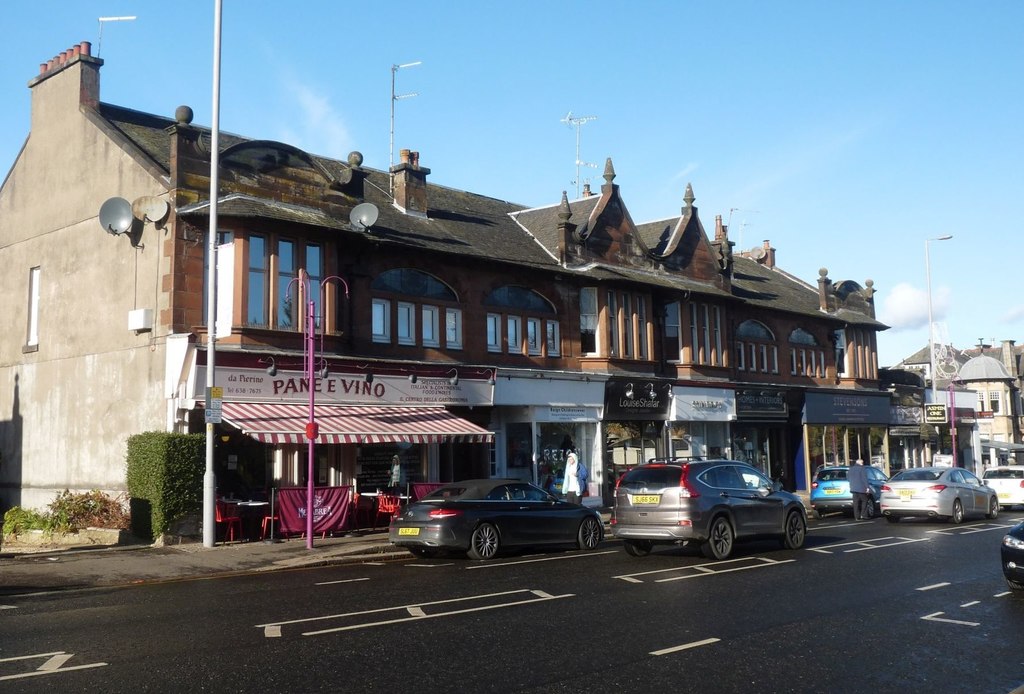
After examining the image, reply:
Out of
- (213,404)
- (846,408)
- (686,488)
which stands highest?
(846,408)

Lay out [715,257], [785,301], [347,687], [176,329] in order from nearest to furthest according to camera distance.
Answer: [347,687], [176,329], [715,257], [785,301]

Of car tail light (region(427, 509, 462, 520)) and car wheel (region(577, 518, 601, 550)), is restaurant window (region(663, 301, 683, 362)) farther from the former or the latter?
car tail light (region(427, 509, 462, 520))

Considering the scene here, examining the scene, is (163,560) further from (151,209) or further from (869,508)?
(869,508)

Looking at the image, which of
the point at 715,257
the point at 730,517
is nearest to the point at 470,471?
the point at 730,517

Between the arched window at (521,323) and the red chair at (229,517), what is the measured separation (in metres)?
9.67

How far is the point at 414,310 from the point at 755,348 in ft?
60.0

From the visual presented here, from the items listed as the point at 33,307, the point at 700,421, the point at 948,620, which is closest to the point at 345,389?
the point at 33,307

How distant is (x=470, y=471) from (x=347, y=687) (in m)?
19.3

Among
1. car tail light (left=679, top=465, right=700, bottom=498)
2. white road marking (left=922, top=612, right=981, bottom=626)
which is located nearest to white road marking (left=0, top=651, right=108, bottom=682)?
white road marking (left=922, top=612, right=981, bottom=626)

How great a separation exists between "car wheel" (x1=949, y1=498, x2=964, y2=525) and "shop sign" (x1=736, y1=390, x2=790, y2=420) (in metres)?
12.7

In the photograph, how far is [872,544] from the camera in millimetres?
18109

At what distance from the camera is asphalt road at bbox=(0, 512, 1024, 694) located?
765 cm

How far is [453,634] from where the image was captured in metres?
9.46

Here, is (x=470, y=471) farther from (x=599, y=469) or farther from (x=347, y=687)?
(x=347, y=687)
